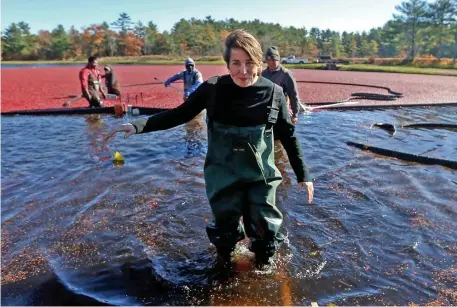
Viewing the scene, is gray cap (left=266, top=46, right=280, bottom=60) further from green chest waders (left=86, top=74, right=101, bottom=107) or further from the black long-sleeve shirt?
green chest waders (left=86, top=74, right=101, bottom=107)

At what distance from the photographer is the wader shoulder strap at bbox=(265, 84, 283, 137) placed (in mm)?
2848

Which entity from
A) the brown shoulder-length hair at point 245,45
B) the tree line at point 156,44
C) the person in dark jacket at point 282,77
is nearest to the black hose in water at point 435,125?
the person in dark jacket at point 282,77

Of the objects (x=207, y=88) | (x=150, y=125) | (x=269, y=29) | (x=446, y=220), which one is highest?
(x=269, y=29)

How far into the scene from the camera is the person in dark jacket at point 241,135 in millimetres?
2779

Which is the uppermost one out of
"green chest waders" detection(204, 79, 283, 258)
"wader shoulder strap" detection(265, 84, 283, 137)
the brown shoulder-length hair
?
the brown shoulder-length hair

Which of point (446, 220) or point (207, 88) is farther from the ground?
point (207, 88)

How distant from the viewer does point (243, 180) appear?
2924 mm

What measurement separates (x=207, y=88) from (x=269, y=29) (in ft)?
318

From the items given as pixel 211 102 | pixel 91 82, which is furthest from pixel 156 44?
pixel 211 102

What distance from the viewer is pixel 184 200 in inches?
207

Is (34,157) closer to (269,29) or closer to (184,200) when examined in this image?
(184,200)

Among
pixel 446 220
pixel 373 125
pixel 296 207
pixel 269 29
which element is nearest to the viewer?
pixel 446 220

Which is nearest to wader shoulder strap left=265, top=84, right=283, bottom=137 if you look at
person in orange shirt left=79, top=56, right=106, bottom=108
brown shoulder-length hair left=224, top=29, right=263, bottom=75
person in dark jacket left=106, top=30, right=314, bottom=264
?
person in dark jacket left=106, top=30, right=314, bottom=264

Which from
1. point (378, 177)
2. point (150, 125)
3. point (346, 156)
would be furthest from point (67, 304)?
point (346, 156)
